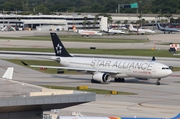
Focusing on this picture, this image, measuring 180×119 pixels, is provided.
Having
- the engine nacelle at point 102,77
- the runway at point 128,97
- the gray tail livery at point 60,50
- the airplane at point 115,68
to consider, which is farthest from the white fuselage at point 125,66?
the runway at point 128,97

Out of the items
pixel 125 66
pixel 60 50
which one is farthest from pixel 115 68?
pixel 60 50

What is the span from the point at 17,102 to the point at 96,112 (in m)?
27.7

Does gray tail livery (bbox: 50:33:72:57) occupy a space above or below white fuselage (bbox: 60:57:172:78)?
above

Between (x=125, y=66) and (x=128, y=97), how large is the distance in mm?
13522

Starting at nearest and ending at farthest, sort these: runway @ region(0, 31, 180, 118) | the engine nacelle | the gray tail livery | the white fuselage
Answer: runway @ region(0, 31, 180, 118) → the white fuselage → the engine nacelle → the gray tail livery

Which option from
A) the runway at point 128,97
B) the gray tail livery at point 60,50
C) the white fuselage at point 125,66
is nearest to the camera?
the runway at point 128,97

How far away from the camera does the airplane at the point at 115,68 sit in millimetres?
76438

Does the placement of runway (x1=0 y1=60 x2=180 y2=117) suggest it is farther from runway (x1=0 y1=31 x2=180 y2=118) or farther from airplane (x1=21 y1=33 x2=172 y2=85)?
airplane (x1=21 y1=33 x2=172 y2=85)

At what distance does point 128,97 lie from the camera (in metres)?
65.2

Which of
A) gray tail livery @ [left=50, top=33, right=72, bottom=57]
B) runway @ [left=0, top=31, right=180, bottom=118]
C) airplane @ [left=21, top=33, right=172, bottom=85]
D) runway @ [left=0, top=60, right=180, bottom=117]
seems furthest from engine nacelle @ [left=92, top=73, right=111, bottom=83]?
gray tail livery @ [left=50, top=33, right=72, bottom=57]

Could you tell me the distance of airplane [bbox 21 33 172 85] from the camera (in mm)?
76438

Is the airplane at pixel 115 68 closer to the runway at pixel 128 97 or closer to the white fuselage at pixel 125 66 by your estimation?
the white fuselage at pixel 125 66

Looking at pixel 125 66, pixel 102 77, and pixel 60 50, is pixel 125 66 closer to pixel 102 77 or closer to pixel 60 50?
pixel 102 77

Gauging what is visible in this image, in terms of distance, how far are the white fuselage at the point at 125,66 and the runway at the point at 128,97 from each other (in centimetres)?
156
